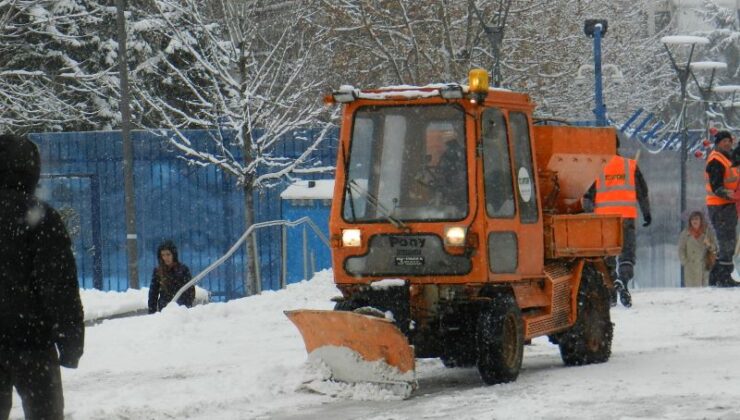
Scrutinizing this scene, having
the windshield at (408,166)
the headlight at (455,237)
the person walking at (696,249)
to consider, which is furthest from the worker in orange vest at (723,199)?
the headlight at (455,237)

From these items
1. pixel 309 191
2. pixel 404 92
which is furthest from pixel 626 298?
pixel 309 191

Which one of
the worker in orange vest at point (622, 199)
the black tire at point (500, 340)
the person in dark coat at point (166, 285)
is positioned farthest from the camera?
the person in dark coat at point (166, 285)

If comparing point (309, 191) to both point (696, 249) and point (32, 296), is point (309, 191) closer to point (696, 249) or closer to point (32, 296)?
point (696, 249)

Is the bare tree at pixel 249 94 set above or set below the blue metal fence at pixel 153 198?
above

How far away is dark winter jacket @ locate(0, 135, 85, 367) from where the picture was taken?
6.56 metres

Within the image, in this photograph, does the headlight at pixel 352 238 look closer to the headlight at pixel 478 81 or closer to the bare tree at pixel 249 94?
the headlight at pixel 478 81

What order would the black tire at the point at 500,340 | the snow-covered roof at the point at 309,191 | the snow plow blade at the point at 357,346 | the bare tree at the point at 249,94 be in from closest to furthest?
the snow plow blade at the point at 357,346
the black tire at the point at 500,340
the snow-covered roof at the point at 309,191
the bare tree at the point at 249,94

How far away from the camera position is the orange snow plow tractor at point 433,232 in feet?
35.2

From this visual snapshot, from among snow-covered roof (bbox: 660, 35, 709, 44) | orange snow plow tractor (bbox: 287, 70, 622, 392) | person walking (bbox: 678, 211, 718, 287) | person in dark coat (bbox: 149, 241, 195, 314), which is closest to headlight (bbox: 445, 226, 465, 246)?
orange snow plow tractor (bbox: 287, 70, 622, 392)

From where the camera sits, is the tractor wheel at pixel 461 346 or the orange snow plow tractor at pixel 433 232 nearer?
the orange snow plow tractor at pixel 433 232

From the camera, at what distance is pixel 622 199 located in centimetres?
1622

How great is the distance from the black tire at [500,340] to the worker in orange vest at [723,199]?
350 inches

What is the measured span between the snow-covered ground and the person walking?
4.32 metres

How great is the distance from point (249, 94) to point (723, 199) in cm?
927
